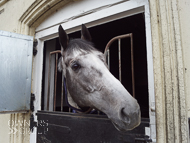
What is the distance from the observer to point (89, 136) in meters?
1.49

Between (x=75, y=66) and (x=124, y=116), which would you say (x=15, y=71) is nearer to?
(x=75, y=66)

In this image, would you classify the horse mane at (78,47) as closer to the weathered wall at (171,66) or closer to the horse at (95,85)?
the horse at (95,85)

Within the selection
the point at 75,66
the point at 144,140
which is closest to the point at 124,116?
the point at 144,140

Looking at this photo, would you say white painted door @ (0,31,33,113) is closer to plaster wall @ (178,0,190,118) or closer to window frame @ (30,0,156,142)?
window frame @ (30,0,156,142)

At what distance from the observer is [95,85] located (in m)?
1.22

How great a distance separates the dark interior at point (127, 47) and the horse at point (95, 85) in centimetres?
34

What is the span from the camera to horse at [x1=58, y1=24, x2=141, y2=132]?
1044mm

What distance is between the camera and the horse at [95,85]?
1.04 m

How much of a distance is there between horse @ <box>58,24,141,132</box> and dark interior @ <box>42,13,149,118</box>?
34 cm

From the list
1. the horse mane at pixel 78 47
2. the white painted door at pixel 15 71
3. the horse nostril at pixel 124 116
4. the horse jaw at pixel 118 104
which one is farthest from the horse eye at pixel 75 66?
the white painted door at pixel 15 71

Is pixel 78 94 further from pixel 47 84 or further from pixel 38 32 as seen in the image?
pixel 38 32

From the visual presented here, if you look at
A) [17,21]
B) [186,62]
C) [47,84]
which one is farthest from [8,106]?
[186,62]

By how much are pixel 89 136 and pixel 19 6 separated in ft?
7.43

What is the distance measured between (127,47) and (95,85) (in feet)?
6.93
